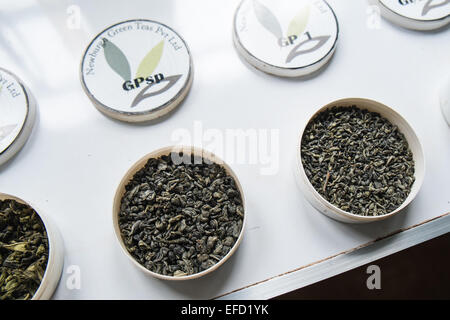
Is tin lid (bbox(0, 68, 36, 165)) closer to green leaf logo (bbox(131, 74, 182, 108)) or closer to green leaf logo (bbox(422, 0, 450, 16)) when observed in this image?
green leaf logo (bbox(131, 74, 182, 108))

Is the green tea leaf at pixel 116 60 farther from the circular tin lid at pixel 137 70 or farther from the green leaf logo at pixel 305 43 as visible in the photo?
the green leaf logo at pixel 305 43

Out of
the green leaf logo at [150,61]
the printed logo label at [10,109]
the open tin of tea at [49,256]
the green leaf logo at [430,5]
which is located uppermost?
the green leaf logo at [430,5]

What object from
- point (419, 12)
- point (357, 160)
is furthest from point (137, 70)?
point (419, 12)

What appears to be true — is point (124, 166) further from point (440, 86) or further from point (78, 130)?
point (440, 86)

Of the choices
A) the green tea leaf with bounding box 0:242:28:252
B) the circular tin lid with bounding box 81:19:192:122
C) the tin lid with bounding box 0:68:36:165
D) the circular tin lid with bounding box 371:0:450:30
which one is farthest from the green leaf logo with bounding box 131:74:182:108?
the circular tin lid with bounding box 371:0:450:30

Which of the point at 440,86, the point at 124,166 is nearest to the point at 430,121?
the point at 440,86

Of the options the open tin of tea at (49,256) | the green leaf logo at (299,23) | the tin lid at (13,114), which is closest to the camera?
the open tin of tea at (49,256)

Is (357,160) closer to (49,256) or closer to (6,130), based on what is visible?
(49,256)

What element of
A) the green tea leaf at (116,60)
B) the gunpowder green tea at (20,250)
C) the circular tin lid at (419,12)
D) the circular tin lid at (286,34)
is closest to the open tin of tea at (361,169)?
the circular tin lid at (286,34)
